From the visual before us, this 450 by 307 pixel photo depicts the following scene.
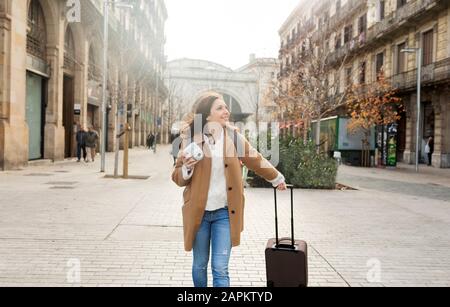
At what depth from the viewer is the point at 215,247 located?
10.9ft

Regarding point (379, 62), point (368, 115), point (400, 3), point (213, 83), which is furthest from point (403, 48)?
point (213, 83)

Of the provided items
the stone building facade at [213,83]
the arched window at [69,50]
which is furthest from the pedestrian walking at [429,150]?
the stone building facade at [213,83]

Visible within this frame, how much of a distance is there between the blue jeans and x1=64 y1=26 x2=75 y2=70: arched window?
65.7 ft

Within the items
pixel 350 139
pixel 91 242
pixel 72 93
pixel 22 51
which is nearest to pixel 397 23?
pixel 350 139

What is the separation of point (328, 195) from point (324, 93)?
5.99 meters

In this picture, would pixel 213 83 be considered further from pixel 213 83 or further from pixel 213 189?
pixel 213 189

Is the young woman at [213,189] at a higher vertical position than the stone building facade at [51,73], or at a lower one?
lower

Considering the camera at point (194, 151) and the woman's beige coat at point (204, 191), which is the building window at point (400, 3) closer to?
the woman's beige coat at point (204, 191)

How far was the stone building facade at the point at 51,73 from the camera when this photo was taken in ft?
50.5

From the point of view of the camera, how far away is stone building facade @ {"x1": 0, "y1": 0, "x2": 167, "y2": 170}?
15390 millimetres

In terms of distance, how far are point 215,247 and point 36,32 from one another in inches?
713

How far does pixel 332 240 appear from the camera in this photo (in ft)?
21.1

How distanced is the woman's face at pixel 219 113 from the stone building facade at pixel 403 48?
48.5 ft
